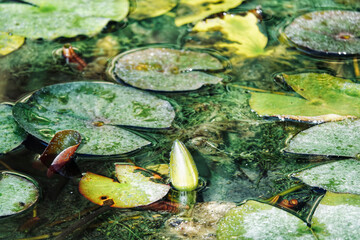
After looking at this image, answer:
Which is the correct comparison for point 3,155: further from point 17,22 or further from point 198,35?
point 198,35

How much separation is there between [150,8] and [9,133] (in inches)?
60.4

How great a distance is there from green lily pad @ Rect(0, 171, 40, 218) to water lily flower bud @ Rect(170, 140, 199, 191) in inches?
20.2

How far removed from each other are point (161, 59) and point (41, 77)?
0.67 m

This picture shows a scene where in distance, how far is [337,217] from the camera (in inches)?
51.9

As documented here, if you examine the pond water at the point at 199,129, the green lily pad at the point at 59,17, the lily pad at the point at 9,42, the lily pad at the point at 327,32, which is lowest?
the pond water at the point at 199,129

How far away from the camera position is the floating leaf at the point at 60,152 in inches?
62.9

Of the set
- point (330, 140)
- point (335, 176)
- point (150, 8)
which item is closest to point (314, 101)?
point (330, 140)

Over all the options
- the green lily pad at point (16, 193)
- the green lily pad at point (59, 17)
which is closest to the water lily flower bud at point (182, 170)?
the green lily pad at point (16, 193)

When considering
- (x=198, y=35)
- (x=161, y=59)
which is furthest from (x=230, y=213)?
(x=198, y=35)

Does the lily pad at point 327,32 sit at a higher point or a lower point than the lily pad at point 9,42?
lower

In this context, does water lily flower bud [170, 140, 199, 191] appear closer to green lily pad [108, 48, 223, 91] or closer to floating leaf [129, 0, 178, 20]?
green lily pad [108, 48, 223, 91]

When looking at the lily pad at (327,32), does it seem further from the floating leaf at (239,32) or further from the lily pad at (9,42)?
the lily pad at (9,42)

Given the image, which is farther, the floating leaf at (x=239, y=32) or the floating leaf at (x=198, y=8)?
the floating leaf at (x=198, y=8)

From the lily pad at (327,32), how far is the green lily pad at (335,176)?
3.30 ft
